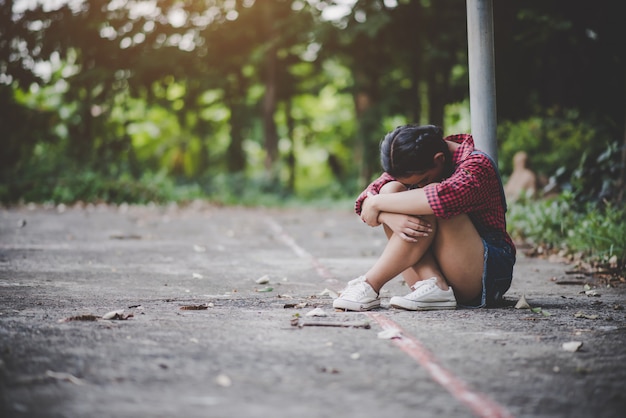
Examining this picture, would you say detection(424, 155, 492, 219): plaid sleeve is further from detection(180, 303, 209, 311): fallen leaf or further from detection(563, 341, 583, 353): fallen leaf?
detection(180, 303, 209, 311): fallen leaf

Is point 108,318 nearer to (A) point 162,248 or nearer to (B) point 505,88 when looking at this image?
(A) point 162,248

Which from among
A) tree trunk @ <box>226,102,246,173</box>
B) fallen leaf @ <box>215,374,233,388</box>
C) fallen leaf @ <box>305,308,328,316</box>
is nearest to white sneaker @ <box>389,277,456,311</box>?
fallen leaf @ <box>305,308,328,316</box>

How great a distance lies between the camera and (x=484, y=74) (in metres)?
6.23

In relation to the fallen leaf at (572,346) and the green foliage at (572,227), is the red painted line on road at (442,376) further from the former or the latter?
the green foliage at (572,227)

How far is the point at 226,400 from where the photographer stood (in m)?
2.70

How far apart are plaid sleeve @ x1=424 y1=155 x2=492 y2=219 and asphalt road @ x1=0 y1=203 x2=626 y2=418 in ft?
2.19

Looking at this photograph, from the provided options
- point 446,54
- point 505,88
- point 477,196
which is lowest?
point 477,196

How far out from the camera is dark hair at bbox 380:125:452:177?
4188mm

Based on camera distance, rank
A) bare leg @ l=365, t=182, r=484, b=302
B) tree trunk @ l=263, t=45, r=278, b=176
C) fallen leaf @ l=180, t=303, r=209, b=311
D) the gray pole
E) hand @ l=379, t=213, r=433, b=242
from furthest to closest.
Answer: tree trunk @ l=263, t=45, r=278, b=176 → the gray pole → fallen leaf @ l=180, t=303, r=209, b=311 → bare leg @ l=365, t=182, r=484, b=302 → hand @ l=379, t=213, r=433, b=242

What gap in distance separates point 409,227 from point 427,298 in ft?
1.74

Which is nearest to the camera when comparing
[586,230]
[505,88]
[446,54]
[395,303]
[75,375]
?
[75,375]

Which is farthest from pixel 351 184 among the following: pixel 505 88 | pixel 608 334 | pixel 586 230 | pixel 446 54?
pixel 608 334

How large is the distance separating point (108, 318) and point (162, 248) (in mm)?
4402

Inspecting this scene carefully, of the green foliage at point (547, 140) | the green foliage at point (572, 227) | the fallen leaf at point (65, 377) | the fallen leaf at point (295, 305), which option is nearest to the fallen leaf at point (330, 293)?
the fallen leaf at point (295, 305)
